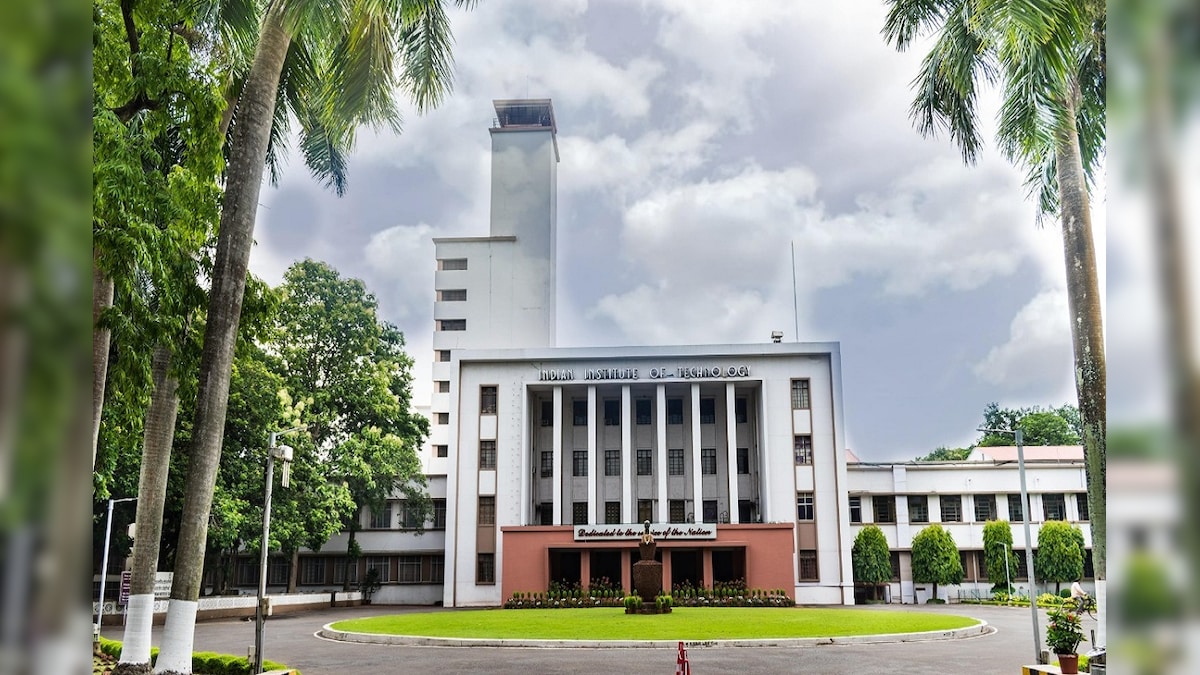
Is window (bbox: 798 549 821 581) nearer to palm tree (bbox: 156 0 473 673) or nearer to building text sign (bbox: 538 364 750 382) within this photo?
building text sign (bbox: 538 364 750 382)

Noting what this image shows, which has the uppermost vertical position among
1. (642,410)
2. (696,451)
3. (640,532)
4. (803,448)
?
(642,410)

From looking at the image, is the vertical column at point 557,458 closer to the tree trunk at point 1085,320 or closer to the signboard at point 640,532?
the signboard at point 640,532

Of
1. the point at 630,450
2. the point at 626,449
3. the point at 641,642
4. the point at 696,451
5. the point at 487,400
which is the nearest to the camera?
the point at 641,642

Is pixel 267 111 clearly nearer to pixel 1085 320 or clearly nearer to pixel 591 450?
pixel 1085 320

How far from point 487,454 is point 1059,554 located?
26830 mm

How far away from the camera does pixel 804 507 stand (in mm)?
41406

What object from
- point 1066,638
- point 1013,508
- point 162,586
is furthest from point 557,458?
point 1066,638

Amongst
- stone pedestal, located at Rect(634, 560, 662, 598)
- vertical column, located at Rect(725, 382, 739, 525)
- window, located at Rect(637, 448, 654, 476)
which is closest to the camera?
stone pedestal, located at Rect(634, 560, 662, 598)

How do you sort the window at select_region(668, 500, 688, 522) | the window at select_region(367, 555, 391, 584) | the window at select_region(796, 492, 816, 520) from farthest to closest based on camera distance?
the window at select_region(367, 555, 391, 584), the window at select_region(668, 500, 688, 522), the window at select_region(796, 492, 816, 520)

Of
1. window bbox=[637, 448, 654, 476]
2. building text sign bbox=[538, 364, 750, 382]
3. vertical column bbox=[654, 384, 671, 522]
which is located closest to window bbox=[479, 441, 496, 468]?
building text sign bbox=[538, 364, 750, 382]

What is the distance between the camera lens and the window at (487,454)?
1684 inches

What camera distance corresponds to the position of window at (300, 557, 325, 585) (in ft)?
154

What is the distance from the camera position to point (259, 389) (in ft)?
A: 111

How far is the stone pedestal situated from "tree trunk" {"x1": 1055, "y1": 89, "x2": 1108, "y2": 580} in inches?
760
